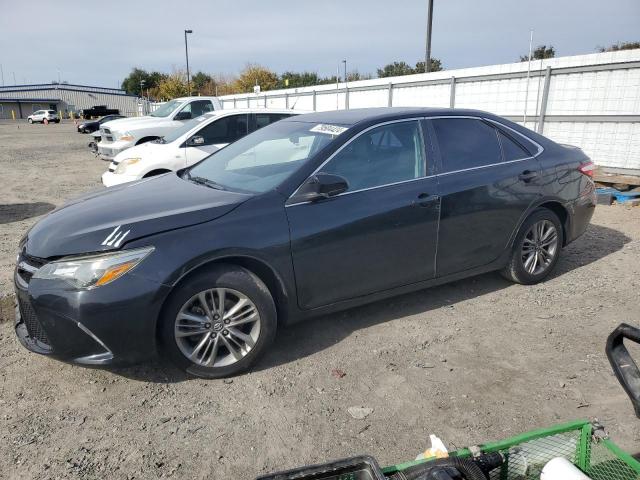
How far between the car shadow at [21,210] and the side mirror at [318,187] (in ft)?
20.2

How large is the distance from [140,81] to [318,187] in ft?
288

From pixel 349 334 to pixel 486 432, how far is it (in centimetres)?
135

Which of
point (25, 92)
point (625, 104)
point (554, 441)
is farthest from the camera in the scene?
point (25, 92)

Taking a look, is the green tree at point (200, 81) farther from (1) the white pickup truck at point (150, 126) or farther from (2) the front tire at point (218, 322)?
(2) the front tire at point (218, 322)

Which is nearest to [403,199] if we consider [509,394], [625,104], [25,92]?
[509,394]

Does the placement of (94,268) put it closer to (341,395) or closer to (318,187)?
(318,187)

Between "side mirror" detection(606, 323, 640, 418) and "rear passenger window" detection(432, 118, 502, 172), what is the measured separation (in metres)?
2.45

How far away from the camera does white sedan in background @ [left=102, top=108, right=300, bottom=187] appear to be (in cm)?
758

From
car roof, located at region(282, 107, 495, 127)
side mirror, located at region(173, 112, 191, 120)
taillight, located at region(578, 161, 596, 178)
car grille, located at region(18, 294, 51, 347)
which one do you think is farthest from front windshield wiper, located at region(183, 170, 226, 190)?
side mirror, located at region(173, 112, 191, 120)

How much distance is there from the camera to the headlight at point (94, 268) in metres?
2.79

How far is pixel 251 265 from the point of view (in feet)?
10.6

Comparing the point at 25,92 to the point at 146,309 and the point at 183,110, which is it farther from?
the point at 146,309

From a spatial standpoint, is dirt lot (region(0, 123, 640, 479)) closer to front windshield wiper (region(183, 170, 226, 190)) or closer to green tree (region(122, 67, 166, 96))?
front windshield wiper (region(183, 170, 226, 190))

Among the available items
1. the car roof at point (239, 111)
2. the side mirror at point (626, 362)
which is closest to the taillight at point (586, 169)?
the side mirror at point (626, 362)
